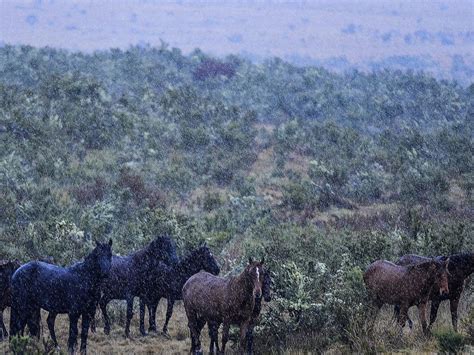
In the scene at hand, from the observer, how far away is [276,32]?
558ft

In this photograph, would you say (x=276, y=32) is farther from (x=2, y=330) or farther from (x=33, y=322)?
(x=33, y=322)

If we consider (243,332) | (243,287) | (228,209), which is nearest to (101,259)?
(243,287)

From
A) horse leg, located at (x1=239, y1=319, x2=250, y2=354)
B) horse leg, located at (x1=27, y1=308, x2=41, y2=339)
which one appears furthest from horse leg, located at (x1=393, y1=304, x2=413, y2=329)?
horse leg, located at (x1=27, y1=308, x2=41, y2=339)

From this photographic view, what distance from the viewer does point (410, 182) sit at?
24.2m

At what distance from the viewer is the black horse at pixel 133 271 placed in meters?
11.3

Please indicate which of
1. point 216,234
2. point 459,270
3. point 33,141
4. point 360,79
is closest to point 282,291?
point 459,270

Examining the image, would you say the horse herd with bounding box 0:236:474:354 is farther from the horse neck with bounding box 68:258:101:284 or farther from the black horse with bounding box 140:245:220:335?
the black horse with bounding box 140:245:220:335

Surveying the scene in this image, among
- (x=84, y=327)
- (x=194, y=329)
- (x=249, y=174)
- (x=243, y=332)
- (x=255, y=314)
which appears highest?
(x=255, y=314)

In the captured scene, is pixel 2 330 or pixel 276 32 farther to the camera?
pixel 276 32

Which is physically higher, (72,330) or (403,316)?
(403,316)

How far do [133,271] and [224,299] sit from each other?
2829 mm

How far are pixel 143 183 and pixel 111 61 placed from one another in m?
27.6

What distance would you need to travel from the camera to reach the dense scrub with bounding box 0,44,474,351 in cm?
1339

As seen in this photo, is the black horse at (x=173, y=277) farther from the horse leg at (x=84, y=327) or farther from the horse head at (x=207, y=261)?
the horse leg at (x=84, y=327)
